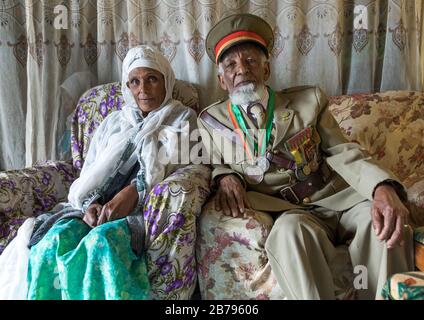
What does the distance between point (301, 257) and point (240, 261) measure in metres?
0.22

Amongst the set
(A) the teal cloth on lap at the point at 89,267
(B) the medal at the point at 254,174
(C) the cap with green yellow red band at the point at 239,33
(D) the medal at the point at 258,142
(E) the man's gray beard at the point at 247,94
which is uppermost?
(C) the cap with green yellow red band at the point at 239,33

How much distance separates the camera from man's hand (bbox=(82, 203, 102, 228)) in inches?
53.1

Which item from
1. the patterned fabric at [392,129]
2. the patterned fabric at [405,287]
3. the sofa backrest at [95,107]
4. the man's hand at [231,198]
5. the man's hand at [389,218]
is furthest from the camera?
the sofa backrest at [95,107]

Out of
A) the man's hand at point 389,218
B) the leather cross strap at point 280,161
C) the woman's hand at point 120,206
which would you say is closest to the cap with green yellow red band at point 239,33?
the leather cross strap at point 280,161

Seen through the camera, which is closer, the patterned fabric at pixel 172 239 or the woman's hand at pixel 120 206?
the patterned fabric at pixel 172 239

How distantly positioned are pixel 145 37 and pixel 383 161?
139 cm

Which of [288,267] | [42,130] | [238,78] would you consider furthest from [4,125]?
[288,267]

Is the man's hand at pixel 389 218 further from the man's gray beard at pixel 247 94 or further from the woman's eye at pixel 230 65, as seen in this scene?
the woman's eye at pixel 230 65

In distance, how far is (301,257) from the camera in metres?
1.09

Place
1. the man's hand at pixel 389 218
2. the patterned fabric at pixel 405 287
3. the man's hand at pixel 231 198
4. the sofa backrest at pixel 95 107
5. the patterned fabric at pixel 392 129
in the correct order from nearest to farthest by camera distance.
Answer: the patterned fabric at pixel 405 287 → the man's hand at pixel 389 218 → the man's hand at pixel 231 198 → the patterned fabric at pixel 392 129 → the sofa backrest at pixel 95 107

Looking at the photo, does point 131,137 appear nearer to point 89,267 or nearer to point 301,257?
point 89,267

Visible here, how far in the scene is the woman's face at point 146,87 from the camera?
1.66 metres

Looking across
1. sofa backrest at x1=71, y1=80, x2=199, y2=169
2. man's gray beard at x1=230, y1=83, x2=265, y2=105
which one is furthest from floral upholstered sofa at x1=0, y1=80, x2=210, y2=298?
man's gray beard at x1=230, y1=83, x2=265, y2=105

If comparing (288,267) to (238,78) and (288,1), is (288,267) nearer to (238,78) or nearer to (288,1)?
(238,78)
